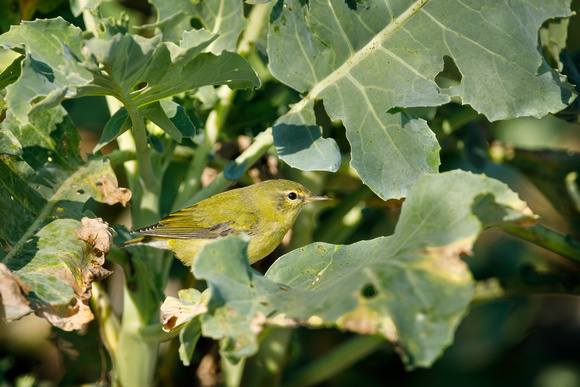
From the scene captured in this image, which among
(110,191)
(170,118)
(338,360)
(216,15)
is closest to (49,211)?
(110,191)

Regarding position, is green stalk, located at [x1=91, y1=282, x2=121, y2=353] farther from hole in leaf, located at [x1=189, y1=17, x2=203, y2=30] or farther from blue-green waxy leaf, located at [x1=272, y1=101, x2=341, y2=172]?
hole in leaf, located at [x1=189, y1=17, x2=203, y2=30]

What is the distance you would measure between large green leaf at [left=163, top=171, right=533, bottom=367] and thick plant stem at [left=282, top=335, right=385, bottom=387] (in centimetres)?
90

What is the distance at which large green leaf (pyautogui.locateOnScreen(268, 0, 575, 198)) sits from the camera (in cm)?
212

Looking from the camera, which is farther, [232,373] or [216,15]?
[232,373]

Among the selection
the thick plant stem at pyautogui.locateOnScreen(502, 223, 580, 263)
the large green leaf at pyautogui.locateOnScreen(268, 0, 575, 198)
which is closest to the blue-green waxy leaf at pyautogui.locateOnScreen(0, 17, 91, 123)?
the large green leaf at pyautogui.locateOnScreen(268, 0, 575, 198)

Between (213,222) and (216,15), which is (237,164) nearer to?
(216,15)

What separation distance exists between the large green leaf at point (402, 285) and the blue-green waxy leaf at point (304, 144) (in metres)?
0.50

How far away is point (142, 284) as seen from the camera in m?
2.28

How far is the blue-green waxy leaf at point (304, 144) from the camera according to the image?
2158 millimetres

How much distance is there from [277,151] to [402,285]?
930 mm

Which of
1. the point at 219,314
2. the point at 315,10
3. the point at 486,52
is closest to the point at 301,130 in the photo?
the point at 315,10

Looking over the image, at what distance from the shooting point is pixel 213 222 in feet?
11.2

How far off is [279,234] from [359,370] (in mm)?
1133

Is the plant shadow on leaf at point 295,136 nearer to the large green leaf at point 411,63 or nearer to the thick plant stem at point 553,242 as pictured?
the large green leaf at point 411,63
